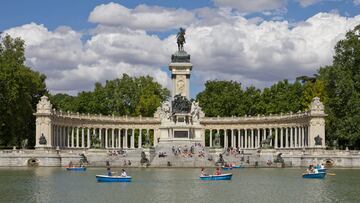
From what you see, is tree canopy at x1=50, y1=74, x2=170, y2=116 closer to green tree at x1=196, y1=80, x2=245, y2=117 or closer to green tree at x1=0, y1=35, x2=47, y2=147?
green tree at x1=196, y1=80, x2=245, y2=117

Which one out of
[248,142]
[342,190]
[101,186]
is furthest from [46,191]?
Result: [248,142]

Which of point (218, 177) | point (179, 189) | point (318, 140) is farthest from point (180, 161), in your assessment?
point (179, 189)

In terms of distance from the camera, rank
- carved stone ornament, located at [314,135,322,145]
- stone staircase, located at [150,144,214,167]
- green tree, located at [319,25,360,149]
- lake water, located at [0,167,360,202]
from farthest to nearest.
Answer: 1. green tree, located at [319,25,360,149]
2. carved stone ornament, located at [314,135,322,145]
3. stone staircase, located at [150,144,214,167]
4. lake water, located at [0,167,360,202]

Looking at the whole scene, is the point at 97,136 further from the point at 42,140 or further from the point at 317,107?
the point at 317,107

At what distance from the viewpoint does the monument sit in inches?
4173

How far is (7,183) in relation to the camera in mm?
53531

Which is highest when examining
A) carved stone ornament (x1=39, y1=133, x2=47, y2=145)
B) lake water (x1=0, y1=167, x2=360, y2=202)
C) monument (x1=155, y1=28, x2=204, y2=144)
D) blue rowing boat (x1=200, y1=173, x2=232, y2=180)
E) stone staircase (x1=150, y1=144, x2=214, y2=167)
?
monument (x1=155, y1=28, x2=204, y2=144)

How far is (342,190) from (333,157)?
125 feet

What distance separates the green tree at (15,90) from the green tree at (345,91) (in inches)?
1692

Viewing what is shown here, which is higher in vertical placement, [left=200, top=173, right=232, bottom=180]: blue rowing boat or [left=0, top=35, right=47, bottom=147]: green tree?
[left=0, top=35, right=47, bottom=147]: green tree

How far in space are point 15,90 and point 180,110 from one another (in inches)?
1066

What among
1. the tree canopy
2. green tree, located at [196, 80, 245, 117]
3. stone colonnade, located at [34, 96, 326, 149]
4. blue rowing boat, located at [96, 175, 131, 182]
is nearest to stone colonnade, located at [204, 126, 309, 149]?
stone colonnade, located at [34, 96, 326, 149]

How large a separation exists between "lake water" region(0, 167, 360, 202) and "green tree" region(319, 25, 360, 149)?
32.7m

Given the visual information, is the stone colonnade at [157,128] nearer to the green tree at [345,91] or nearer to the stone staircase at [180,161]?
the green tree at [345,91]
